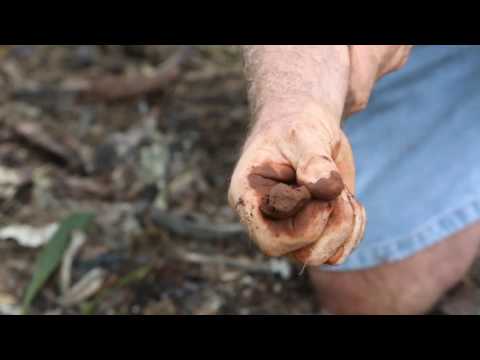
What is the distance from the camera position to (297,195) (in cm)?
82

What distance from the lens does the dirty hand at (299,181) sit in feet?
2.73

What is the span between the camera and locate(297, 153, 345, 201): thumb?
2.69ft

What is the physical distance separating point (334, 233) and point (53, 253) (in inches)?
34.4

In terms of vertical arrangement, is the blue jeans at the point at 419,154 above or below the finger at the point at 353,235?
below

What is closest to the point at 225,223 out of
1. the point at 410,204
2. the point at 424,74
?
the point at 410,204

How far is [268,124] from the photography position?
941 millimetres

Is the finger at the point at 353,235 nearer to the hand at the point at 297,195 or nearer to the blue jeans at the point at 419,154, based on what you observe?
the hand at the point at 297,195

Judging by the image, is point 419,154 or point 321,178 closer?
point 321,178

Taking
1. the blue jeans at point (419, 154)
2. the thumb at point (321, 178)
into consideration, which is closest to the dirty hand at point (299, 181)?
the thumb at point (321, 178)

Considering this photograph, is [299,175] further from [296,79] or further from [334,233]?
[296,79]

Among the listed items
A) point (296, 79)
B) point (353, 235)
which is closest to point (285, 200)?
point (353, 235)

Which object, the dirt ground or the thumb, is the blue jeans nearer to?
the dirt ground

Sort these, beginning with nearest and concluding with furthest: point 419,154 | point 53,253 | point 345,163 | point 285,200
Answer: point 285,200 → point 345,163 → point 53,253 → point 419,154

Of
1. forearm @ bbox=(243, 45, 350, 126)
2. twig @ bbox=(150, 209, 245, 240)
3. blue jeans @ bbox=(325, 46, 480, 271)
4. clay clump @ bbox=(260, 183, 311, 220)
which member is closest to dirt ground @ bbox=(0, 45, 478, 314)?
twig @ bbox=(150, 209, 245, 240)
